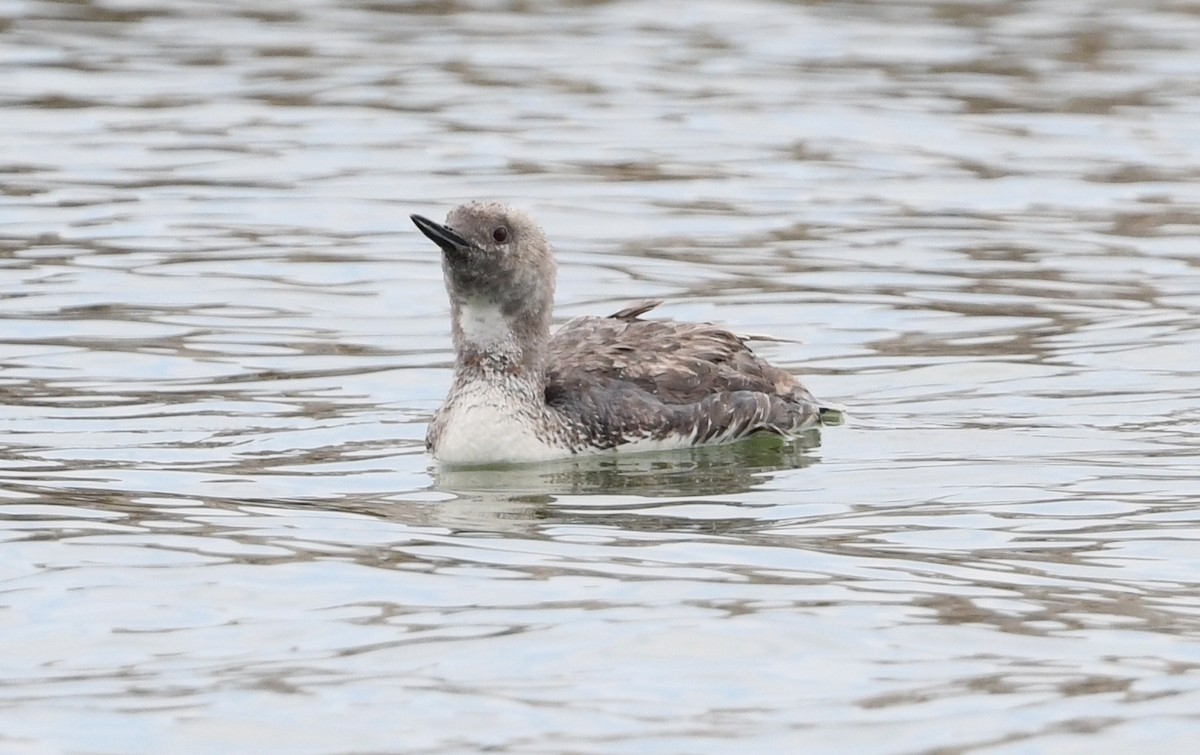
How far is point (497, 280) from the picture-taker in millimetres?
12180

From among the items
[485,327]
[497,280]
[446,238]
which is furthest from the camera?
[485,327]

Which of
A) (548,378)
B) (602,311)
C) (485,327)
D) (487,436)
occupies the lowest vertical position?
(602,311)

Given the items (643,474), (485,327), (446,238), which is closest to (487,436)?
(485,327)

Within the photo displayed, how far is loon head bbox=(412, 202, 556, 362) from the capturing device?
12.0 meters

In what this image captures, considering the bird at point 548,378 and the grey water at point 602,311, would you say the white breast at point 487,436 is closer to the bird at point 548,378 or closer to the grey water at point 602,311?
the bird at point 548,378

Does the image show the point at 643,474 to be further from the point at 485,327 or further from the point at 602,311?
the point at 602,311

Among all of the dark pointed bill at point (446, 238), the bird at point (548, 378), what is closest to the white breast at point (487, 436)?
the bird at point (548, 378)

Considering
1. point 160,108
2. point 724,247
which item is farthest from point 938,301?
point 160,108

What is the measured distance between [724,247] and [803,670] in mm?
10114

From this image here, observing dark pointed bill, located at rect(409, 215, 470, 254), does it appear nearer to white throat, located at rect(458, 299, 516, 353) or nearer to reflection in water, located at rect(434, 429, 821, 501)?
white throat, located at rect(458, 299, 516, 353)

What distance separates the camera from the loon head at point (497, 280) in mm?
11984

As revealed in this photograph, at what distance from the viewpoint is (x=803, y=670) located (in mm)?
8328

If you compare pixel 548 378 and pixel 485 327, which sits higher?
pixel 485 327

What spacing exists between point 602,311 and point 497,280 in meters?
4.34
